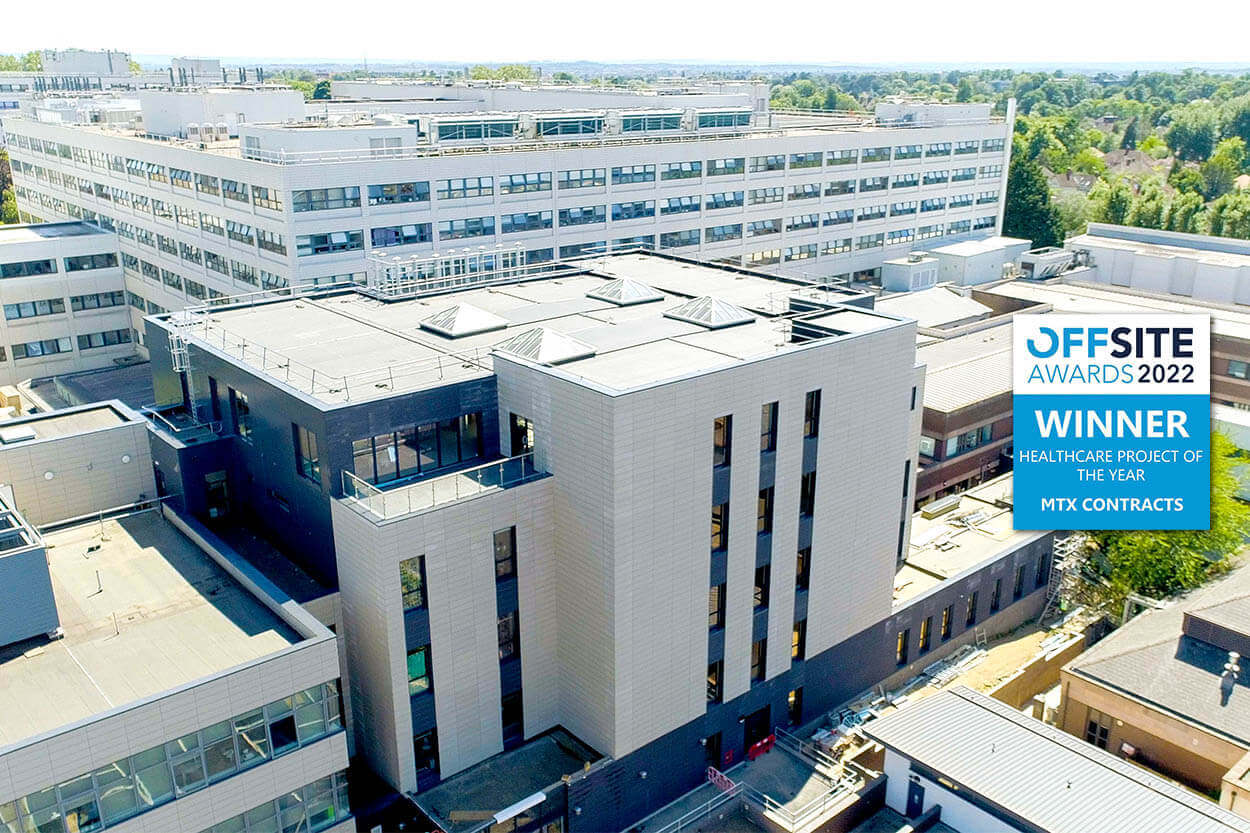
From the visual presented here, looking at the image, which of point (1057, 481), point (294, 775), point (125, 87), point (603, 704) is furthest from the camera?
point (125, 87)

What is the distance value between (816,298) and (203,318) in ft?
88.2

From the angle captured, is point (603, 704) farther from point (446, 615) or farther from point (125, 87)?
point (125, 87)

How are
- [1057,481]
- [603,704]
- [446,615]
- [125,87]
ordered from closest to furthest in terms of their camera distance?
[446,615] < [603,704] < [1057,481] < [125,87]

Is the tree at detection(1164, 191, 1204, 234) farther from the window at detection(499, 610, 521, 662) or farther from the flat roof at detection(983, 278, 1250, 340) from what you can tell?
the window at detection(499, 610, 521, 662)

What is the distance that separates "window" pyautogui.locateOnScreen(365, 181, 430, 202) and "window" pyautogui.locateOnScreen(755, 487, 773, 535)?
40634mm

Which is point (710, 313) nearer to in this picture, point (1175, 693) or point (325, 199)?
point (1175, 693)

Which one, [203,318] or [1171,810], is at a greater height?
[203,318]

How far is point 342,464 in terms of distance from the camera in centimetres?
3288

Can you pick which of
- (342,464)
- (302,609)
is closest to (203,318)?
(342,464)

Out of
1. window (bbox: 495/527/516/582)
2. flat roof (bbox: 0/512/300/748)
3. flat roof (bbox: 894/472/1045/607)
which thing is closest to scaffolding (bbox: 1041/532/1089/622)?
flat roof (bbox: 894/472/1045/607)

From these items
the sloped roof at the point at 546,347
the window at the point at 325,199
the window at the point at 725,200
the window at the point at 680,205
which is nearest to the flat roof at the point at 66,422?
the sloped roof at the point at 546,347

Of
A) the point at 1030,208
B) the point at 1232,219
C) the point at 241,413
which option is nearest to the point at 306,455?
the point at 241,413

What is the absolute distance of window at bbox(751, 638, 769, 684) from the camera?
38.9 meters

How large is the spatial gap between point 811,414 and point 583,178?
45.0 meters
